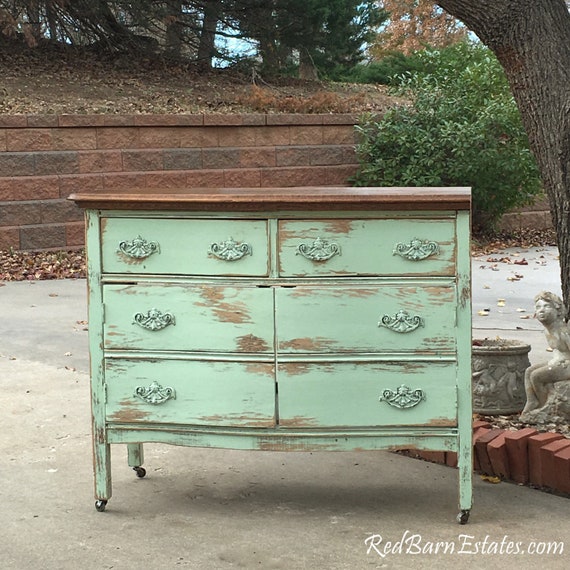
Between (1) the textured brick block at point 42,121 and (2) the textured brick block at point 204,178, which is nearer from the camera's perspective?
(1) the textured brick block at point 42,121

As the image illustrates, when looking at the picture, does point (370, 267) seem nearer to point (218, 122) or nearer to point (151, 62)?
point (218, 122)

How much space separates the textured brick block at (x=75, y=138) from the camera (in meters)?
10.9

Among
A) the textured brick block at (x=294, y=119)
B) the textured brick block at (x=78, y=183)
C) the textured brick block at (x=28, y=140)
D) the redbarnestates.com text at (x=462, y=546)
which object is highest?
Answer: the textured brick block at (x=294, y=119)

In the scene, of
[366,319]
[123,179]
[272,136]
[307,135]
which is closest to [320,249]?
[366,319]

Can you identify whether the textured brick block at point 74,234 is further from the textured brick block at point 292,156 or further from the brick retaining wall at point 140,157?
the textured brick block at point 292,156

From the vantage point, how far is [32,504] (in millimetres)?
3879

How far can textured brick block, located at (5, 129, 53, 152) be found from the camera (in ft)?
34.8

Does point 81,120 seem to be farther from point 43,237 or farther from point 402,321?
point 402,321

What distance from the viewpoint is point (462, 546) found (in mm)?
3414

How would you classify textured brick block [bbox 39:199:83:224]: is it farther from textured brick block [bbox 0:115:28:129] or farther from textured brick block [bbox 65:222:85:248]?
textured brick block [bbox 0:115:28:129]

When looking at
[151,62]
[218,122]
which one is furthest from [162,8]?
[218,122]

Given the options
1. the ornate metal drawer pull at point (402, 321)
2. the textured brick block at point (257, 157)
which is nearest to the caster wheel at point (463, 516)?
the ornate metal drawer pull at point (402, 321)

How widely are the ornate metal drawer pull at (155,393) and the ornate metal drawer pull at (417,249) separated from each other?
2.97ft

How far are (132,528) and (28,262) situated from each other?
23.3ft
